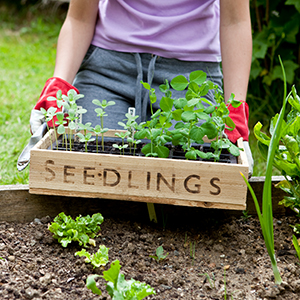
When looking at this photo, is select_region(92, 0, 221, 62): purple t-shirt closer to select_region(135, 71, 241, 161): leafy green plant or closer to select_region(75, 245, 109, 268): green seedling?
select_region(135, 71, 241, 161): leafy green plant

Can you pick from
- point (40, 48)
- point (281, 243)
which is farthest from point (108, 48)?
point (40, 48)

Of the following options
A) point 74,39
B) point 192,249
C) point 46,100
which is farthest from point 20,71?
point 192,249

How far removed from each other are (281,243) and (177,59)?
3.09 feet

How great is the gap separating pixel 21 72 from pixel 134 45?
222 centimetres

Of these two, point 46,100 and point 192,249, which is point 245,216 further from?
point 46,100

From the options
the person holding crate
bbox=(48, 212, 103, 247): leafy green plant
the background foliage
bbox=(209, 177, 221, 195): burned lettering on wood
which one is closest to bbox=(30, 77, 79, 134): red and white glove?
Answer: the person holding crate

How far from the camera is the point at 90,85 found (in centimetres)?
181

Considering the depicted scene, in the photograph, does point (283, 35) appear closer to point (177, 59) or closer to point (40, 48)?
point (177, 59)

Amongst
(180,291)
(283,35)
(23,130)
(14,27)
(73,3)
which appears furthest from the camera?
(14,27)

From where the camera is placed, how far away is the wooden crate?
1.13 m

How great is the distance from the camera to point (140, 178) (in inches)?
45.5

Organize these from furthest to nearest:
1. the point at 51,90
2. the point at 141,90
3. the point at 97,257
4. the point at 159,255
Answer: the point at 141,90 → the point at 51,90 → the point at 159,255 → the point at 97,257

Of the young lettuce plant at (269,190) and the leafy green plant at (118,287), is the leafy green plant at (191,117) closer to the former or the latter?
the young lettuce plant at (269,190)

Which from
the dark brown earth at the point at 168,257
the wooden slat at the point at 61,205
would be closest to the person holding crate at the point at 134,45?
the wooden slat at the point at 61,205
